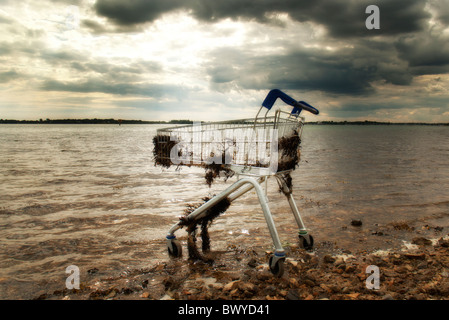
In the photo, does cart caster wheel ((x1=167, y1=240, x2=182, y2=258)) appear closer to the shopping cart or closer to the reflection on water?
the shopping cart

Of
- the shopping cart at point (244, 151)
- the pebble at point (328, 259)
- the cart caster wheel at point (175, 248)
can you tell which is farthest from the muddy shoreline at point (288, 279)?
the shopping cart at point (244, 151)

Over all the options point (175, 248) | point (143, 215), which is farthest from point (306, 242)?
point (143, 215)

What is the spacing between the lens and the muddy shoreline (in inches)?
121

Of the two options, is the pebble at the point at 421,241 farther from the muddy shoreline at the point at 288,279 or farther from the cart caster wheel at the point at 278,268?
the cart caster wheel at the point at 278,268

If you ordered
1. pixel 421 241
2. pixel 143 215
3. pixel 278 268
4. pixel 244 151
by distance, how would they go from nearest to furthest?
pixel 278 268 → pixel 244 151 → pixel 421 241 → pixel 143 215

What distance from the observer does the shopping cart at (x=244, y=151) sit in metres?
3.49

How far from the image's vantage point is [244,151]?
146 inches

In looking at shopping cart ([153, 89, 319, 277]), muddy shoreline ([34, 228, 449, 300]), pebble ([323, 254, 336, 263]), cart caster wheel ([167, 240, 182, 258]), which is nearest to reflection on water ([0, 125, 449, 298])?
cart caster wheel ([167, 240, 182, 258])

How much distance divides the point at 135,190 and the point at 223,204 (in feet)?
16.9

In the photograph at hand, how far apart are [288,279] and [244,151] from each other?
5.21 feet

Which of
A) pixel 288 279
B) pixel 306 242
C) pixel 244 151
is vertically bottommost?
pixel 288 279

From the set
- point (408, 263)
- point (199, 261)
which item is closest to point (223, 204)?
point (199, 261)

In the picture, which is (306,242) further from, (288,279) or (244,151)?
(244,151)
